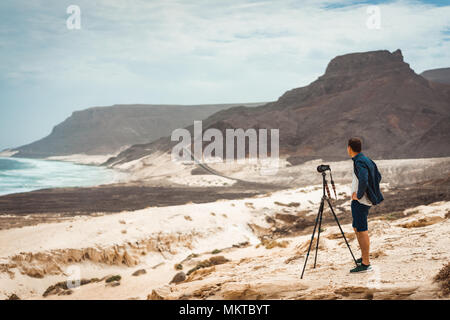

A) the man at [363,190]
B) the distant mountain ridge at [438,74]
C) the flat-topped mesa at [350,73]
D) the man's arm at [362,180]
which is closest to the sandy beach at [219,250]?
the man at [363,190]

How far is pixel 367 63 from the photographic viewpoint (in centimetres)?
7075

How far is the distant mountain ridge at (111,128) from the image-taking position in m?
130

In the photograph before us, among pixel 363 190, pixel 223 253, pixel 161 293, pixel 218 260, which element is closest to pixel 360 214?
pixel 363 190

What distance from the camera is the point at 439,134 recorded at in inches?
1757

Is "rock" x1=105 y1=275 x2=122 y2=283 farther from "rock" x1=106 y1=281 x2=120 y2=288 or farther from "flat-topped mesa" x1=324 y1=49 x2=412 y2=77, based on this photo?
"flat-topped mesa" x1=324 y1=49 x2=412 y2=77

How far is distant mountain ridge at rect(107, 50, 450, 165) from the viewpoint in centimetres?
4894

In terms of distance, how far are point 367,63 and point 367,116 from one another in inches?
796

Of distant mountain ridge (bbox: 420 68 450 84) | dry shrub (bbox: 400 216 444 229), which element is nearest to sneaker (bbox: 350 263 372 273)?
dry shrub (bbox: 400 216 444 229)

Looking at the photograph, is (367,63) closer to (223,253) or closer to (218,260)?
(223,253)

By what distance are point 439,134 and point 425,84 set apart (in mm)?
20641

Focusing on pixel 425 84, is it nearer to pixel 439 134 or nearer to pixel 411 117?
pixel 411 117

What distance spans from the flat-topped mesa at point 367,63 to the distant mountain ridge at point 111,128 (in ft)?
239
